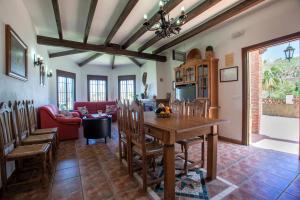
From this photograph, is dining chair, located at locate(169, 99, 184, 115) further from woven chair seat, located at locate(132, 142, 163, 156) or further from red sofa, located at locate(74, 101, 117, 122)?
red sofa, located at locate(74, 101, 117, 122)

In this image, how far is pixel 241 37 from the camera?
3516mm

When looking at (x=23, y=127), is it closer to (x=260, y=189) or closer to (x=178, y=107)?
(x=178, y=107)

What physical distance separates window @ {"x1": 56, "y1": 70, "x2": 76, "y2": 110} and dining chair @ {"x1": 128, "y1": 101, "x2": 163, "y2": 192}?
210 inches

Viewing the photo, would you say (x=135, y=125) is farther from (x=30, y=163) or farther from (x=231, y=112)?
(x=231, y=112)

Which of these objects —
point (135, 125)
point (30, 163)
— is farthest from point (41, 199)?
point (135, 125)

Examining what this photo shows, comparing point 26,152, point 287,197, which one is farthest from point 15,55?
point 287,197

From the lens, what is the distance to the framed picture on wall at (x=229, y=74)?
12.0ft

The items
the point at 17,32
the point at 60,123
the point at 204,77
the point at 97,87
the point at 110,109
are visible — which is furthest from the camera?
the point at 97,87

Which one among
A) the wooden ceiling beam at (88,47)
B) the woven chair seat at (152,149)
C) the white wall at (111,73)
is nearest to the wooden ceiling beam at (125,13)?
the wooden ceiling beam at (88,47)

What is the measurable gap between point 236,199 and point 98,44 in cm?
483

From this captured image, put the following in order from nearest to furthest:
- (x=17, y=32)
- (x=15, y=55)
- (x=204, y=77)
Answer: (x=15, y=55) → (x=17, y=32) → (x=204, y=77)

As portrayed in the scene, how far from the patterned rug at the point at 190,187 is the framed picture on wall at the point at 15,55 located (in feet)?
8.46

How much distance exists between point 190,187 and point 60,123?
11.2ft

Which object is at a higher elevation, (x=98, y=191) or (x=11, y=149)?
(x=11, y=149)
